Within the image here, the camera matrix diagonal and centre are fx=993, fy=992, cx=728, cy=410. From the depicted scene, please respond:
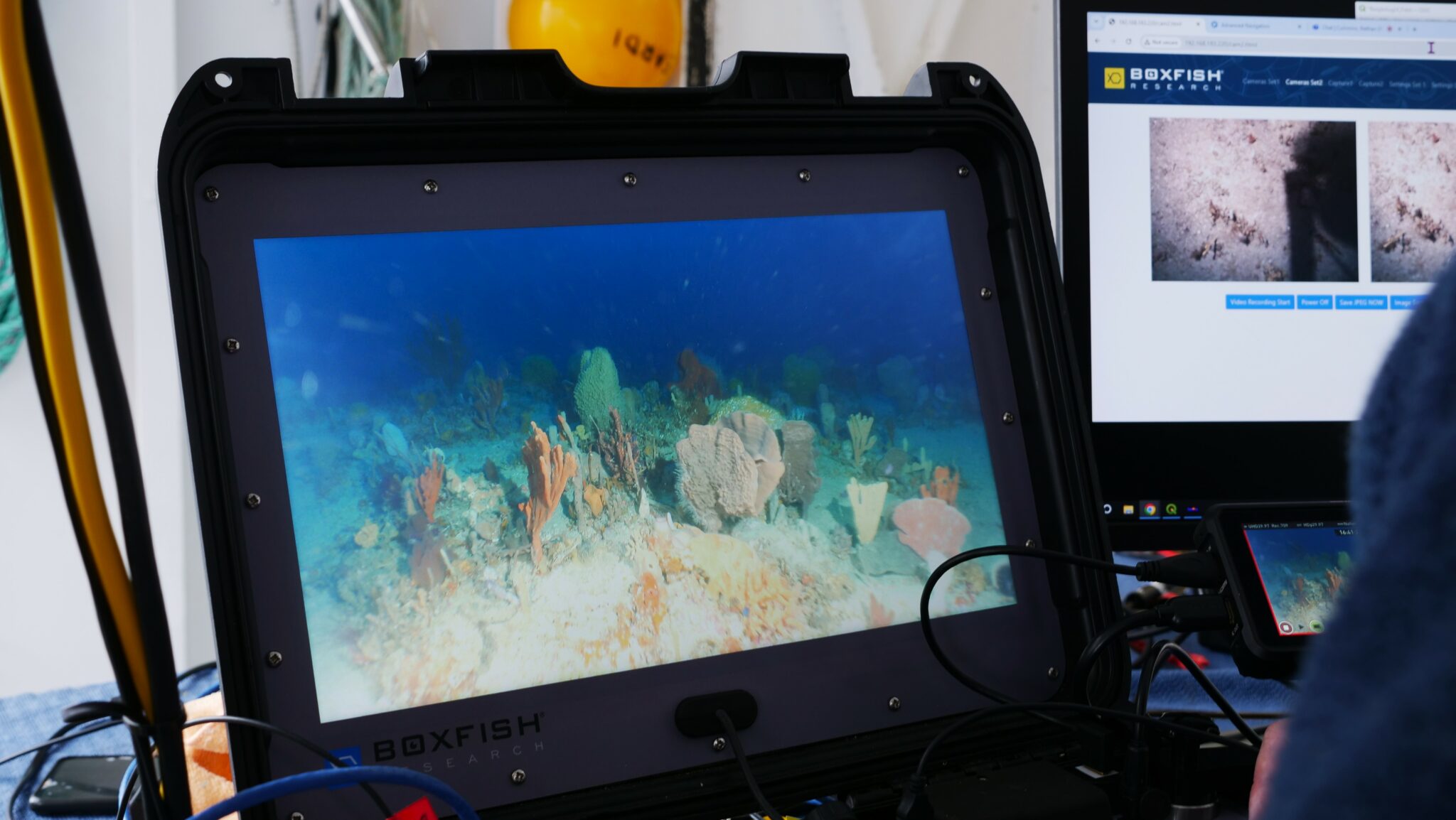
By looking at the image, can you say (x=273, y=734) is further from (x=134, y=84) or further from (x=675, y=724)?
(x=134, y=84)

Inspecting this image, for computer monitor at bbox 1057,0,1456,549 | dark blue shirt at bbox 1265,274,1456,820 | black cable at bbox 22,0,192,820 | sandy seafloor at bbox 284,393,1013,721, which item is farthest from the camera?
computer monitor at bbox 1057,0,1456,549

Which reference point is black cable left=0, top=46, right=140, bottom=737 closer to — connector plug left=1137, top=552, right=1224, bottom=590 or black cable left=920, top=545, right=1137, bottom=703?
black cable left=920, top=545, right=1137, bottom=703

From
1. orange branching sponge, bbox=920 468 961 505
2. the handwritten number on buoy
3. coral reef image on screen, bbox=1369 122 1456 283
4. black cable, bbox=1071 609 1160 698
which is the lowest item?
black cable, bbox=1071 609 1160 698

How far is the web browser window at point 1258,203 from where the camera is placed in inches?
31.1

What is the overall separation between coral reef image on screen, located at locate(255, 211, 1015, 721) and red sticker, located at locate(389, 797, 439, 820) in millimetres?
51

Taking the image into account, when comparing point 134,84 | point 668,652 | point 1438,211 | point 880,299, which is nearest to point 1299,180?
point 1438,211

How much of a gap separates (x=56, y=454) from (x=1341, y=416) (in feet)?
2.87

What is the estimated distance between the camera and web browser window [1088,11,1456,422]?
2.59ft

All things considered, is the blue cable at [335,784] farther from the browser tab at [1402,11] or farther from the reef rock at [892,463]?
the browser tab at [1402,11]

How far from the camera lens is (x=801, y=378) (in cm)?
60

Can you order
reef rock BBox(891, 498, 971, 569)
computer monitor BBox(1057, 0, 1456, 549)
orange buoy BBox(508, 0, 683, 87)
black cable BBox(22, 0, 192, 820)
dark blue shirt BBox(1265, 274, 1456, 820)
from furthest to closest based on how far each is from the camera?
1. orange buoy BBox(508, 0, 683, 87)
2. computer monitor BBox(1057, 0, 1456, 549)
3. reef rock BBox(891, 498, 971, 569)
4. black cable BBox(22, 0, 192, 820)
5. dark blue shirt BBox(1265, 274, 1456, 820)

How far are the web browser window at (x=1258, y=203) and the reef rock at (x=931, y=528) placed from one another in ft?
0.77

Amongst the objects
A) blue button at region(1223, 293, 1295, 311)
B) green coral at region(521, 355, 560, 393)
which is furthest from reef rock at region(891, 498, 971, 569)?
blue button at region(1223, 293, 1295, 311)

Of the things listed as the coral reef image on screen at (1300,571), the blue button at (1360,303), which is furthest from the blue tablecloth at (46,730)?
the blue button at (1360,303)
